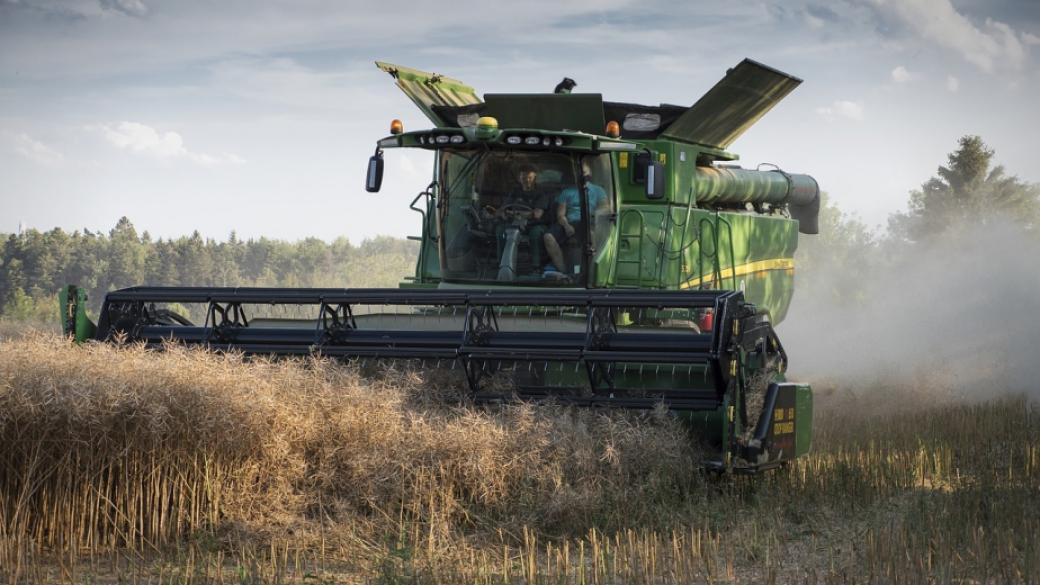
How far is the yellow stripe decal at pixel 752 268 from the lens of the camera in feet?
31.6

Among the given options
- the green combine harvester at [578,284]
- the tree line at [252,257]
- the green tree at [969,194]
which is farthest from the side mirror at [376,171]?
the green tree at [969,194]

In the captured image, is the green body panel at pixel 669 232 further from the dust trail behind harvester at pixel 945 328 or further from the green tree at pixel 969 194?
the green tree at pixel 969 194

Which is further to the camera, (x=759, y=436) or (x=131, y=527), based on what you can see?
(x=759, y=436)

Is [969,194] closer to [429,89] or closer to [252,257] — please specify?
[252,257]

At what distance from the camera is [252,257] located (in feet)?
143

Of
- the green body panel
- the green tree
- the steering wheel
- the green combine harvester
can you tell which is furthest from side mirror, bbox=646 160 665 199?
the green tree

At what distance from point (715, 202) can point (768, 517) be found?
15.7 feet

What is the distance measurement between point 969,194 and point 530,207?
32193 mm

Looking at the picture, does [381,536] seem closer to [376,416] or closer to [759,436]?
[376,416]

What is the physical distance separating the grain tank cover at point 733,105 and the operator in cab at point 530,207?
1595mm

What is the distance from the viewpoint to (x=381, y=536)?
5902 mm

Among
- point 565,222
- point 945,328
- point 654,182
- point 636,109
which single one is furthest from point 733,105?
point 945,328

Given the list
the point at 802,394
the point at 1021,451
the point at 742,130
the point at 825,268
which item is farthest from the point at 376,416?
the point at 825,268

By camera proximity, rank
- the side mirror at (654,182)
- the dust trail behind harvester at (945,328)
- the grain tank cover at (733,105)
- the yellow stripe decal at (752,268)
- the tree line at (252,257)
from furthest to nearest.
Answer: the tree line at (252,257) → the dust trail behind harvester at (945,328) → the grain tank cover at (733,105) → the yellow stripe decal at (752,268) → the side mirror at (654,182)
